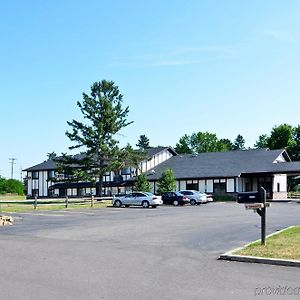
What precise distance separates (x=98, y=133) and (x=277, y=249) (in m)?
46.7

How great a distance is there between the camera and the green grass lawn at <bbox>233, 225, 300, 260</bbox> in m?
10.9

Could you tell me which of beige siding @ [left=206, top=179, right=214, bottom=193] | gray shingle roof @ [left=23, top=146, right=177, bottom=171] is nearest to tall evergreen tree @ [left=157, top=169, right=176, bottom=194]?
beige siding @ [left=206, top=179, right=214, bottom=193]

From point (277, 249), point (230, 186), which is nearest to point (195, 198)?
point (230, 186)

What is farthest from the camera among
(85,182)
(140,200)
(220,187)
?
(85,182)

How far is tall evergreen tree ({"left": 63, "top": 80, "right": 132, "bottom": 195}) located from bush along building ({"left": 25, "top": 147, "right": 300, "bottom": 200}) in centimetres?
538

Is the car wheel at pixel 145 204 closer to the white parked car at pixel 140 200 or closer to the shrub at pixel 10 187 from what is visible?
the white parked car at pixel 140 200

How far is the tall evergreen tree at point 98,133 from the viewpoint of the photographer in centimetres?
5684

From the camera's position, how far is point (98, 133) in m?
57.1

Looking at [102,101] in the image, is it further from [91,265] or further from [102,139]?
[91,265]

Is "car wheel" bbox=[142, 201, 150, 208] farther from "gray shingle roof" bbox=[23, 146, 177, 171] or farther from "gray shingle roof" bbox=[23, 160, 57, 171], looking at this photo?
"gray shingle roof" bbox=[23, 160, 57, 171]

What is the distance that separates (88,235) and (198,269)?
8.22 meters

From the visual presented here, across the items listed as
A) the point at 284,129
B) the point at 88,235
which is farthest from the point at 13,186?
the point at 88,235

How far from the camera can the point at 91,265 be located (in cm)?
1048

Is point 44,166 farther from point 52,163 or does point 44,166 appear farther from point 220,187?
point 220,187
